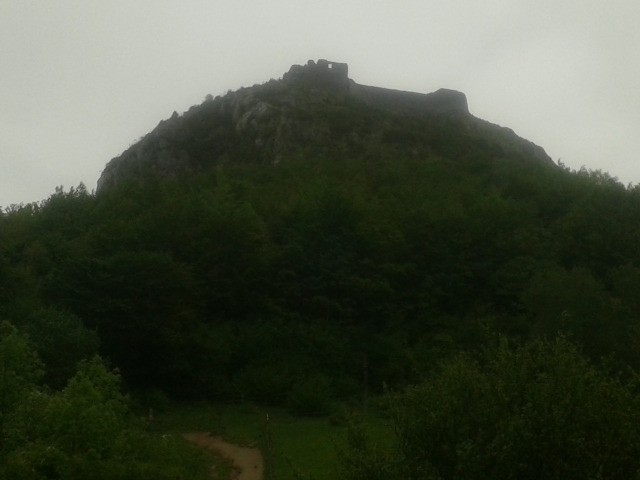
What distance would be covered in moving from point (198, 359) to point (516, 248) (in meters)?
19.5

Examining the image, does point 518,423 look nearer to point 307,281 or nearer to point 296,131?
point 307,281

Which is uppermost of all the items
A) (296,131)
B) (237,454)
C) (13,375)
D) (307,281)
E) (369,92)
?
(369,92)

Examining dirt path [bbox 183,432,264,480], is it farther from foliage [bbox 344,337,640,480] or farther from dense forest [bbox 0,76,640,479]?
foliage [bbox 344,337,640,480]

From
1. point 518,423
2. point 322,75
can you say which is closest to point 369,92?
point 322,75

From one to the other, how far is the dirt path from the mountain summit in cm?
3793

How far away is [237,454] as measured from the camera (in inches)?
1145

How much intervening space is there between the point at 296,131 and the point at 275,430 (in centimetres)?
4130

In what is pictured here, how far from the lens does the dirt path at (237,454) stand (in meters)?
26.8

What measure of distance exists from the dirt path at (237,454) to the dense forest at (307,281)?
11.0 feet

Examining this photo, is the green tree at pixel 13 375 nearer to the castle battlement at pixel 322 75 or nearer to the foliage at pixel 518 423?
the foliage at pixel 518 423

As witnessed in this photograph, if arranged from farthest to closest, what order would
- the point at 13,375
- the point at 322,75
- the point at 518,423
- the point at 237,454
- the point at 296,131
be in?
the point at 322,75 < the point at 296,131 < the point at 237,454 < the point at 13,375 < the point at 518,423

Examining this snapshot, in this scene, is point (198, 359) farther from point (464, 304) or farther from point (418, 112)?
point (418, 112)

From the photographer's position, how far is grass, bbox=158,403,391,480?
26.8m

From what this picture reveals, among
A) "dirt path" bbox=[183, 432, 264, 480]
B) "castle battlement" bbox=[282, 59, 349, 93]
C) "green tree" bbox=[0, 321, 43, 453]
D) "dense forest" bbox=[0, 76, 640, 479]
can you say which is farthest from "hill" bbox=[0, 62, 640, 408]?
"castle battlement" bbox=[282, 59, 349, 93]
